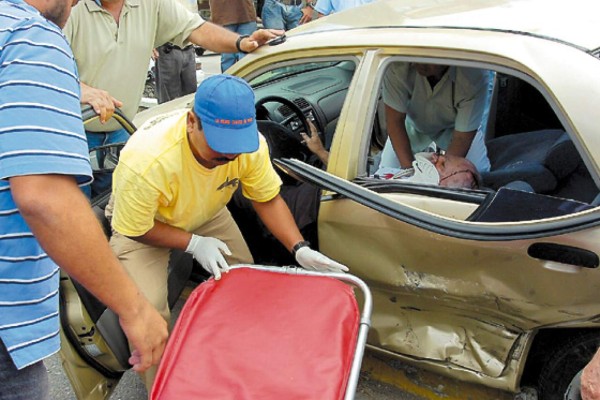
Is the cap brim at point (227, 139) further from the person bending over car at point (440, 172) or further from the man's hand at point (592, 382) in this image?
the man's hand at point (592, 382)

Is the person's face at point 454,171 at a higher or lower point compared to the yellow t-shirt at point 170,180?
higher

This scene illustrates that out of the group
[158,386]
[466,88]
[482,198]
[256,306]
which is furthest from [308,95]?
[158,386]

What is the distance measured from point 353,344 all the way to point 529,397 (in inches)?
42.8

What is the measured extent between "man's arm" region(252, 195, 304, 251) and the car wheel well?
976mm

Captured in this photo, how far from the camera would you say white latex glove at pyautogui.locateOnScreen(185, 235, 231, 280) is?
1.98 m

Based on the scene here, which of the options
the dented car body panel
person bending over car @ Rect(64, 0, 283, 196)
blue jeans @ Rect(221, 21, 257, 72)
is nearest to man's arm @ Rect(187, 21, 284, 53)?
person bending over car @ Rect(64, 0, 283, 196)

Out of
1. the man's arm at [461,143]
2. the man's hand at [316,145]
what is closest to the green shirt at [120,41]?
the man's hand at [316,145]

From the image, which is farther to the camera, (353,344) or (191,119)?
(191,119)

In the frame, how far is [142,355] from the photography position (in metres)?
1.23

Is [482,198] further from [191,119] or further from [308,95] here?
[308,95]

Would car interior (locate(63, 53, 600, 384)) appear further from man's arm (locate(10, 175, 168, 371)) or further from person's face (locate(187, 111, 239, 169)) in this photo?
man's arm (locate(10, 175, 168, 371))

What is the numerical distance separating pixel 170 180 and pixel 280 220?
1.61 ft

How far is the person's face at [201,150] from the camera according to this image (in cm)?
185

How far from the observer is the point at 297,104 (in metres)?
3.15
